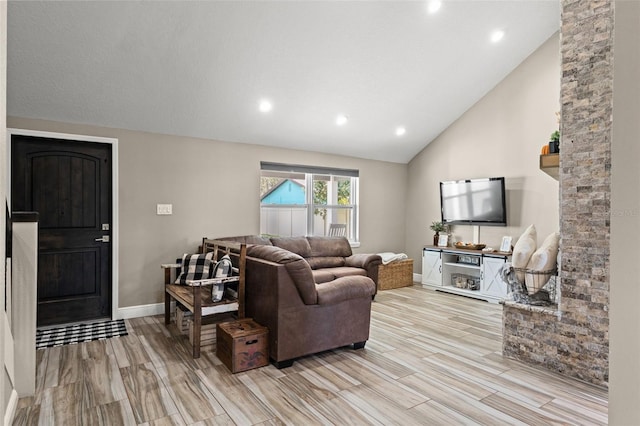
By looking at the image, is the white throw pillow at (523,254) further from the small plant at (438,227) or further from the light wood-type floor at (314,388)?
the small plant at (438,227)

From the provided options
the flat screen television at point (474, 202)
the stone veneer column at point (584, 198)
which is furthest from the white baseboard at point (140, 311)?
the flat screen television at point (474, 202)

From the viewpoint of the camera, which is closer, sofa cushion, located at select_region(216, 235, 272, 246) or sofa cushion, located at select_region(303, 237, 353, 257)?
sofa cushion, located at select_region(216, 235, 272, 246)

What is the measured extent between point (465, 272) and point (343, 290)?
3.51 m

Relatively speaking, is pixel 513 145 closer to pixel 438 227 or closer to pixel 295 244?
pixel 438 227

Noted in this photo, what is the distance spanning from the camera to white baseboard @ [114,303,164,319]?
433cm

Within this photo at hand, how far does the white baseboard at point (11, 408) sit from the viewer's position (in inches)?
83.4

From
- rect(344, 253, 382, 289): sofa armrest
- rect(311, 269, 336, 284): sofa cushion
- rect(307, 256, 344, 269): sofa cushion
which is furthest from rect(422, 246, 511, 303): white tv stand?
rect(311, 269, 336, 284): sofa cushion

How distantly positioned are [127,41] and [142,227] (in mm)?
2067

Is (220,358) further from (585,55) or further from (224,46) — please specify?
(585,55)

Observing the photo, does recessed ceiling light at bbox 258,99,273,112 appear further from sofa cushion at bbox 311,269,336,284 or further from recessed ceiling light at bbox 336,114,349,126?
sofa cushion at bbox 311,269,336,284

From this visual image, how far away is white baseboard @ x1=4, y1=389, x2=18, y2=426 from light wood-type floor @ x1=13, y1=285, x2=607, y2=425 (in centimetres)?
4

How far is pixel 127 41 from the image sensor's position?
337 cm

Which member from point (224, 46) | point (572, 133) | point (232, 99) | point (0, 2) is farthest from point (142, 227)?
point (572, 133)

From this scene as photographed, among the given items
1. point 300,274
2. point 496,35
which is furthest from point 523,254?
point 496,35
